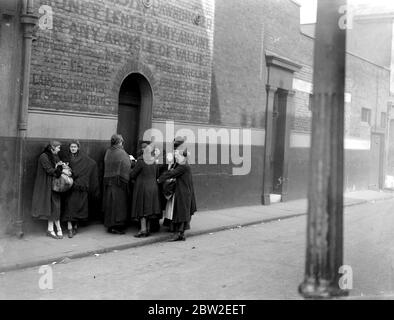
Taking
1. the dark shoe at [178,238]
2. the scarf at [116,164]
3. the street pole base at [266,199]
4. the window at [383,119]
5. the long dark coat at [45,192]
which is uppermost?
the window at [383,119]

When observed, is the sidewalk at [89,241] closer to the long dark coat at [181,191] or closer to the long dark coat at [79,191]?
the long dark coat at [79,191]

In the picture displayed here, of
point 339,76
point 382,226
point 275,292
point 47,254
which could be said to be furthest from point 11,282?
point 382,226

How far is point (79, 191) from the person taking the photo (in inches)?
337

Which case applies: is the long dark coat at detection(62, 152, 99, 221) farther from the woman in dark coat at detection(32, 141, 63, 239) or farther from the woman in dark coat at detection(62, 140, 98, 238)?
the woman in dark coat at detection(32, 141, 63, 239)

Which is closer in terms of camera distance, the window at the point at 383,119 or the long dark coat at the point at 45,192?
the long dark coat at the point at 45,192

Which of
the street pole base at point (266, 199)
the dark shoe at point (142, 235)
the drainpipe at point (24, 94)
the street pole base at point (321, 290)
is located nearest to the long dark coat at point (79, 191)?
the drainpipe at point (24, 94)

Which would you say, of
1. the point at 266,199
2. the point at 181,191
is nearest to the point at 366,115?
the point at 266,199

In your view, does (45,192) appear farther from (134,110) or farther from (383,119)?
(383,119)

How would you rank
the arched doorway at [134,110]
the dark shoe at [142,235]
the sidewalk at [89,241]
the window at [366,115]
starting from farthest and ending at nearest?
the window at [366,115]
the arched doorway at [134,110]
the dark shoe at [142,235]
the sidewalk at [89,241]

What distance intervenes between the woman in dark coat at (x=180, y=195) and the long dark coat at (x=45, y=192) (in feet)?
6.20

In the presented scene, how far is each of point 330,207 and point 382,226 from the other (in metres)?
8.48

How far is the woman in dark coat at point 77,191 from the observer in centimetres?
847

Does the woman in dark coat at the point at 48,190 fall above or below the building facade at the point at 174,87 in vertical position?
below

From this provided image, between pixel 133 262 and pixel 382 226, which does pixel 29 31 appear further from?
pixel 382 226
